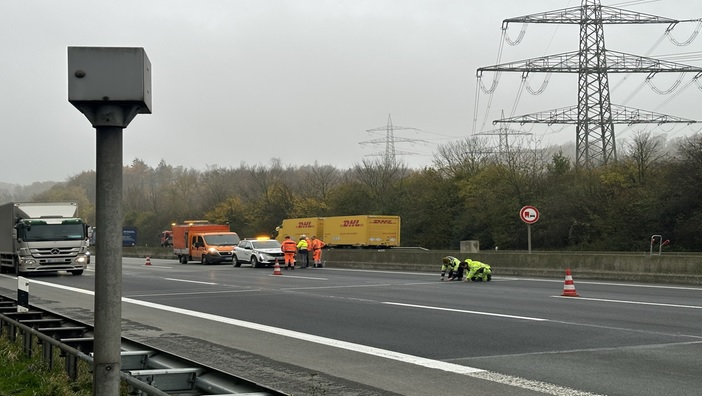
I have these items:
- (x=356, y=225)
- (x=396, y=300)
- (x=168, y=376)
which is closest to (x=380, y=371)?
(x=168, y=376)

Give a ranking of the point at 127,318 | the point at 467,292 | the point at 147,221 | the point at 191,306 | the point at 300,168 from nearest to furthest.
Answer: the point at 127,318
the point at 191,306
the point at 467,292
the point at 147,221
the point at 300,168

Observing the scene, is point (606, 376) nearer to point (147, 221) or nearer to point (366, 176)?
point (366, 176)

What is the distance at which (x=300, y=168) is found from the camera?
14025 centimetres

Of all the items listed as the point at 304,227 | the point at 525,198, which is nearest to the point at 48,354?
the point at 304,227

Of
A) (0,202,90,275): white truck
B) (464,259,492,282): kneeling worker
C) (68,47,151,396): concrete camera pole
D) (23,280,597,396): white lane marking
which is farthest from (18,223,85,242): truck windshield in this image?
(68,47,151,396): concrete camera pole

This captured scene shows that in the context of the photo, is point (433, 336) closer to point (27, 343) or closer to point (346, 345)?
point (346, 345)

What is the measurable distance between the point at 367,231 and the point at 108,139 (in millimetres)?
44718

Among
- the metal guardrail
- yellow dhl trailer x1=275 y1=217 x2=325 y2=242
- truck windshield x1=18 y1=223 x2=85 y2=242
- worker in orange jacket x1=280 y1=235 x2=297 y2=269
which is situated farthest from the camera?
yellow dhl trailer x1=275 y1=217 x2=325 y2=242

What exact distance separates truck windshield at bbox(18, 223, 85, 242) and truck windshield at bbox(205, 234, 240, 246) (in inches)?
605

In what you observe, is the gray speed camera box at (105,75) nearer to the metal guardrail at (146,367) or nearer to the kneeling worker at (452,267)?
the metal guardrail at (146,367)

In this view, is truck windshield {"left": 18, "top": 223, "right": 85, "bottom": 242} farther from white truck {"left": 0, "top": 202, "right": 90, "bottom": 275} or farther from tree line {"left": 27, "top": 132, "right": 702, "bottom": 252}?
tree line {"left": 27, "top": 132, "right": 702, "bottom": 252}

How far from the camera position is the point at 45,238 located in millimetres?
34906

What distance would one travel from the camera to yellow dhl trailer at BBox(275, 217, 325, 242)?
177ft

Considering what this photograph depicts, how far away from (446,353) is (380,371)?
5.17ft
